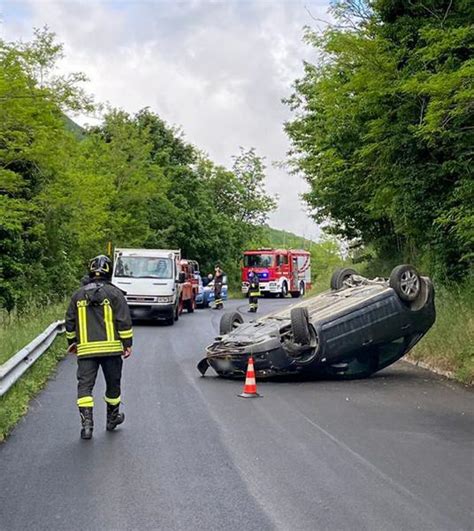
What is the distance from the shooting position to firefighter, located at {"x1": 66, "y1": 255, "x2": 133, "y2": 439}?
8062 millimetres

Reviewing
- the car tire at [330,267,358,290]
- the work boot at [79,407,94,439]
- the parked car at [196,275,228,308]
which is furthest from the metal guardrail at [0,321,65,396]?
the parked car at [196,275,228,308]

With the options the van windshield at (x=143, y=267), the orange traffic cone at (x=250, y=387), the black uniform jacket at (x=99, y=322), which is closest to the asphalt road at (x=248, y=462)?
the orange traffic cone at (x=250, y=387)

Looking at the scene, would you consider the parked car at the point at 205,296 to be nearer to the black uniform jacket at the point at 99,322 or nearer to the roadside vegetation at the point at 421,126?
the roadside vegetation at the point at 421,126

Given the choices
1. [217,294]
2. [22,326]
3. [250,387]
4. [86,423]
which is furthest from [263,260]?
[86,423]

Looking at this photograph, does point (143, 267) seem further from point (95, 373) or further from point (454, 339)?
point (95, 373)

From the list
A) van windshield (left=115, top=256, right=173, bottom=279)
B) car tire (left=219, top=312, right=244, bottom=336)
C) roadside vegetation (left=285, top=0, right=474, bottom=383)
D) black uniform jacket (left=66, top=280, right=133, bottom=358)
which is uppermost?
roadside vegetation (left=285, top=0, right=474, bottom=383)

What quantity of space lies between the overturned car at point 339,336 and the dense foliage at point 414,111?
75.9 inches

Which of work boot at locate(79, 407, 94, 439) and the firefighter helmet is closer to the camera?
work boot at locate(79, 407, 94, 439)

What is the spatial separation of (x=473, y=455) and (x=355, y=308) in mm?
4629

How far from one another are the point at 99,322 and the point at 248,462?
2291 millimetres

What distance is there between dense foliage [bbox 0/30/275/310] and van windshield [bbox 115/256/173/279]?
3089 millimetres

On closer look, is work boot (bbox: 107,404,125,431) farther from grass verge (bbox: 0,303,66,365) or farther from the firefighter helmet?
grass verge (bbox: 0,303,66,365)

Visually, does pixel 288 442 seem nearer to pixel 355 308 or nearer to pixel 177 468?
pixel 177 468

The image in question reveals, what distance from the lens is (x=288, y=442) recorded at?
7645mm
